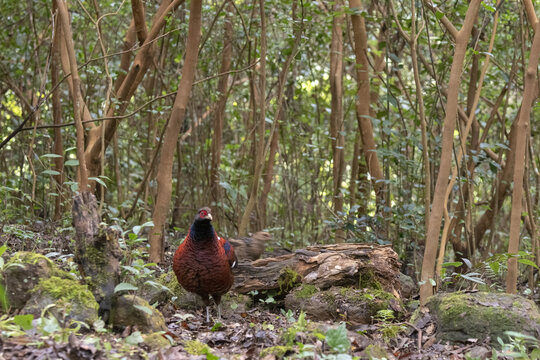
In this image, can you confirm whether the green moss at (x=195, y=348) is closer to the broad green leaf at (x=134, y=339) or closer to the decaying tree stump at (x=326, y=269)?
the broad green leaf at (x=134, y=339)

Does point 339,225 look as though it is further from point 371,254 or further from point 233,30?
point 233,30

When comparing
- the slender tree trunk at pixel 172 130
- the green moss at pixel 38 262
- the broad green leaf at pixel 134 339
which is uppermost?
the slender tree trunk at pixel 172 130

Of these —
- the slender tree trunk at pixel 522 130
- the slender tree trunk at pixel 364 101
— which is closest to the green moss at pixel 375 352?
the slender tree trunk at pixel 522 130

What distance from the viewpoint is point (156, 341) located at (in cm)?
324

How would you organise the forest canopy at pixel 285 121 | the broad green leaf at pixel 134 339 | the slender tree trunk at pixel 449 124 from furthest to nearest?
1. the forest canopy at pixel 285 121
2. the slender tree trunk at pixel 449 124
3. the broad green leaf at pixel 134 339

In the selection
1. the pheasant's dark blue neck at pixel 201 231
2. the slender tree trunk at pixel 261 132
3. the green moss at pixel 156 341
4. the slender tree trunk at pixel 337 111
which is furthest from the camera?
the slender tree trunk at pixel 337 111

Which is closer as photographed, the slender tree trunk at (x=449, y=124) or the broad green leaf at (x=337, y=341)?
the broad green leaf at (x=337, y=341)

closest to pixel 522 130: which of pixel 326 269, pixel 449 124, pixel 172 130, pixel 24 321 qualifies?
pixel 449 124

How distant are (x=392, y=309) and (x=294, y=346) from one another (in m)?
1.86

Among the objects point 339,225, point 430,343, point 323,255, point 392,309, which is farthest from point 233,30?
point 430,343

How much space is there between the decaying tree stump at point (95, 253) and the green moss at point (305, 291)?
6.62ft

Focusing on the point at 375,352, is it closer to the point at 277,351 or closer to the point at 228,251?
the point at 277,351

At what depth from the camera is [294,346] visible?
333 cm

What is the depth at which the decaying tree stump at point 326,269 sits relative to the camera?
16.9 ft
